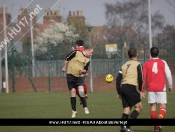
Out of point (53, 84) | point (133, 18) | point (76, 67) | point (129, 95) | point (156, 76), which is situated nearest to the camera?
point (129, 95)

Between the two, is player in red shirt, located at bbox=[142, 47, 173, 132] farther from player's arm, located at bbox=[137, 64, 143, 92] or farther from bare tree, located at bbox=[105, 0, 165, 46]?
bare tree, located at bbox=[105, 0, 165, 46]

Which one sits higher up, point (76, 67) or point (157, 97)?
point (76, 67)

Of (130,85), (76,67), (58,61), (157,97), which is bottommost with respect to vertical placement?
(157,97)

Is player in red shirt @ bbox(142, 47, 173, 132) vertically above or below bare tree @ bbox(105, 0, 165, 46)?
below

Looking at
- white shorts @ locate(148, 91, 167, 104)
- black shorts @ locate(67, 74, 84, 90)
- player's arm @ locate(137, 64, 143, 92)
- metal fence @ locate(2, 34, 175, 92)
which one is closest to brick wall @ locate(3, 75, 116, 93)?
metal fence @ locate(2, 34, 175, 92)

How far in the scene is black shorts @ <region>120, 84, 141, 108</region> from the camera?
11.8 metres

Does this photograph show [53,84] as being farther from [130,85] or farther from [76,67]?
[130,85]

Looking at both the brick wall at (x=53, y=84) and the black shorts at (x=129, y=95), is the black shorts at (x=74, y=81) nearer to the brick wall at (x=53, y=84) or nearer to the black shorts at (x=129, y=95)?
the black shorts at (x=129, y=95)

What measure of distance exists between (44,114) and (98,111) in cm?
181

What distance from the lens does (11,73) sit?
119 ft

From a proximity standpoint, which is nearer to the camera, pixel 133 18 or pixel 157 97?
pixel 157 97

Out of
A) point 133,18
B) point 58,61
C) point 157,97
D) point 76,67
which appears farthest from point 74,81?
point 133,18

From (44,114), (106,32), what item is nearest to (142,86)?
(44,114)

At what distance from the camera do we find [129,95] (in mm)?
11805
